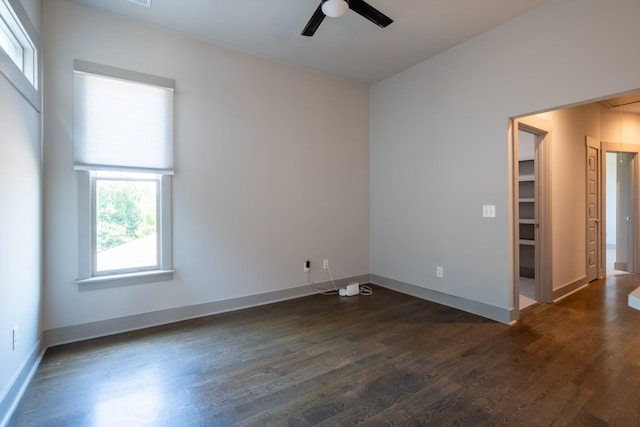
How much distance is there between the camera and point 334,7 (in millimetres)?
2297

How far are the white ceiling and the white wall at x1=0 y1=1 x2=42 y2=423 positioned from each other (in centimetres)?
107

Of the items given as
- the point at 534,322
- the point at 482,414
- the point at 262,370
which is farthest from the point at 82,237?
the point at 534,322

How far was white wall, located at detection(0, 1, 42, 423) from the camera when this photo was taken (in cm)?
171

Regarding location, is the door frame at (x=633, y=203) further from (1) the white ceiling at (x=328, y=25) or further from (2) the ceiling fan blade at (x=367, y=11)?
(2) the ceiling fan blade at (x=367, y=11)

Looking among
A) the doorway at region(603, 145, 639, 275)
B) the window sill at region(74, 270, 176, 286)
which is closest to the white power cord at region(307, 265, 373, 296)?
the window sill at region(74, 270, 176, 286)

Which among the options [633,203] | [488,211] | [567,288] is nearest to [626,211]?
[633,203]

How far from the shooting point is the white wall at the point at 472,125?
7.88 feet

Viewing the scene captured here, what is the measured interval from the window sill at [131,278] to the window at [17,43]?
1610 mm

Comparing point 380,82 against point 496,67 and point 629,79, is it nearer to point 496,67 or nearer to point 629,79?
point 496,67

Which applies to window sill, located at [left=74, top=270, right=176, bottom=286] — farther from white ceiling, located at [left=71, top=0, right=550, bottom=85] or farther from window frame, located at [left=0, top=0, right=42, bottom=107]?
white ceiling, located at [left=71, top=0, right=550, bottom=85]

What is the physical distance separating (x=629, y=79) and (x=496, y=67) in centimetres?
107

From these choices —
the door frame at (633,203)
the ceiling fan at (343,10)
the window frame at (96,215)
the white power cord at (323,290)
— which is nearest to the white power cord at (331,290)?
the white power cord at (323,290)

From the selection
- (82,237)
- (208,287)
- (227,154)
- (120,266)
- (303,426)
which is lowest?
(303,426)

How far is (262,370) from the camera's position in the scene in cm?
217
